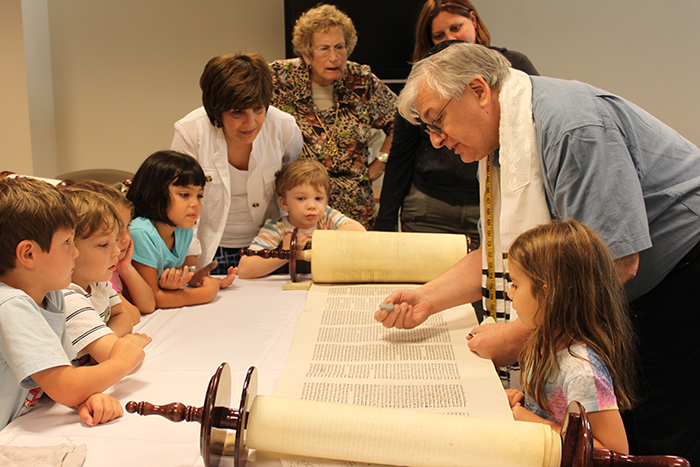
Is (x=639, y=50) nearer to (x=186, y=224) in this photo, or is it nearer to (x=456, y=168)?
(x=456, y=168)

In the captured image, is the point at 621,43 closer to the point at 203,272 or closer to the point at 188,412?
the point at 203,272

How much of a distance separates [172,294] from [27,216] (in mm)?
807

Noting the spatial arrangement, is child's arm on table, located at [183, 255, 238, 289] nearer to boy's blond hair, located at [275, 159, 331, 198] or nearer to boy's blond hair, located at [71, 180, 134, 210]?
boy's blond hair, located at [71, 180, 134, 210]

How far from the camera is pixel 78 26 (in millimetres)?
4785

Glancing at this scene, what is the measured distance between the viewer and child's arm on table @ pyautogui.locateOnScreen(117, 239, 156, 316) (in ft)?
5.97

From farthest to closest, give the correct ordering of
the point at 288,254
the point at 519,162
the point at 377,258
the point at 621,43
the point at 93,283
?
1. the point at 621,43
2. the point at 288,254
3. the point at 377,258
4. the point at 93,283
5. the point at 519,162

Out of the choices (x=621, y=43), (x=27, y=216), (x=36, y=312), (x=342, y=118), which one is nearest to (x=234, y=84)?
(x=342, y=118)

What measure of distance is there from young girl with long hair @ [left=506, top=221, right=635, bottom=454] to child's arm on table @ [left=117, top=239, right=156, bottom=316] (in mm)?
1276

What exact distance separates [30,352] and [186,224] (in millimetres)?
1018

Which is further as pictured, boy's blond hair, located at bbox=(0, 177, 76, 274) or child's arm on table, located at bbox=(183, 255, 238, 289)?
child's arm on table, located at bbox=(183, 255, 238, 289)

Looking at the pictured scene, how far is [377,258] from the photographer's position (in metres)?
2.03

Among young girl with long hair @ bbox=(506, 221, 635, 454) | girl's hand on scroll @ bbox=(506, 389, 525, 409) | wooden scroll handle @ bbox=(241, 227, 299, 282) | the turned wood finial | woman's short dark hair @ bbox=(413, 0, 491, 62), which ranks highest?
woman's short dark hair @ bbox=(413, 0, 491, 62)

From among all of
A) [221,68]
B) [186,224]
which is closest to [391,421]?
[186,224]

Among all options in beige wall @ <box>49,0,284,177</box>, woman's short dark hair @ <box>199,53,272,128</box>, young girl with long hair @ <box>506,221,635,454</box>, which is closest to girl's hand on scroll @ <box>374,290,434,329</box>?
young girl with long hair @ <box>506,221,635,454</box>
